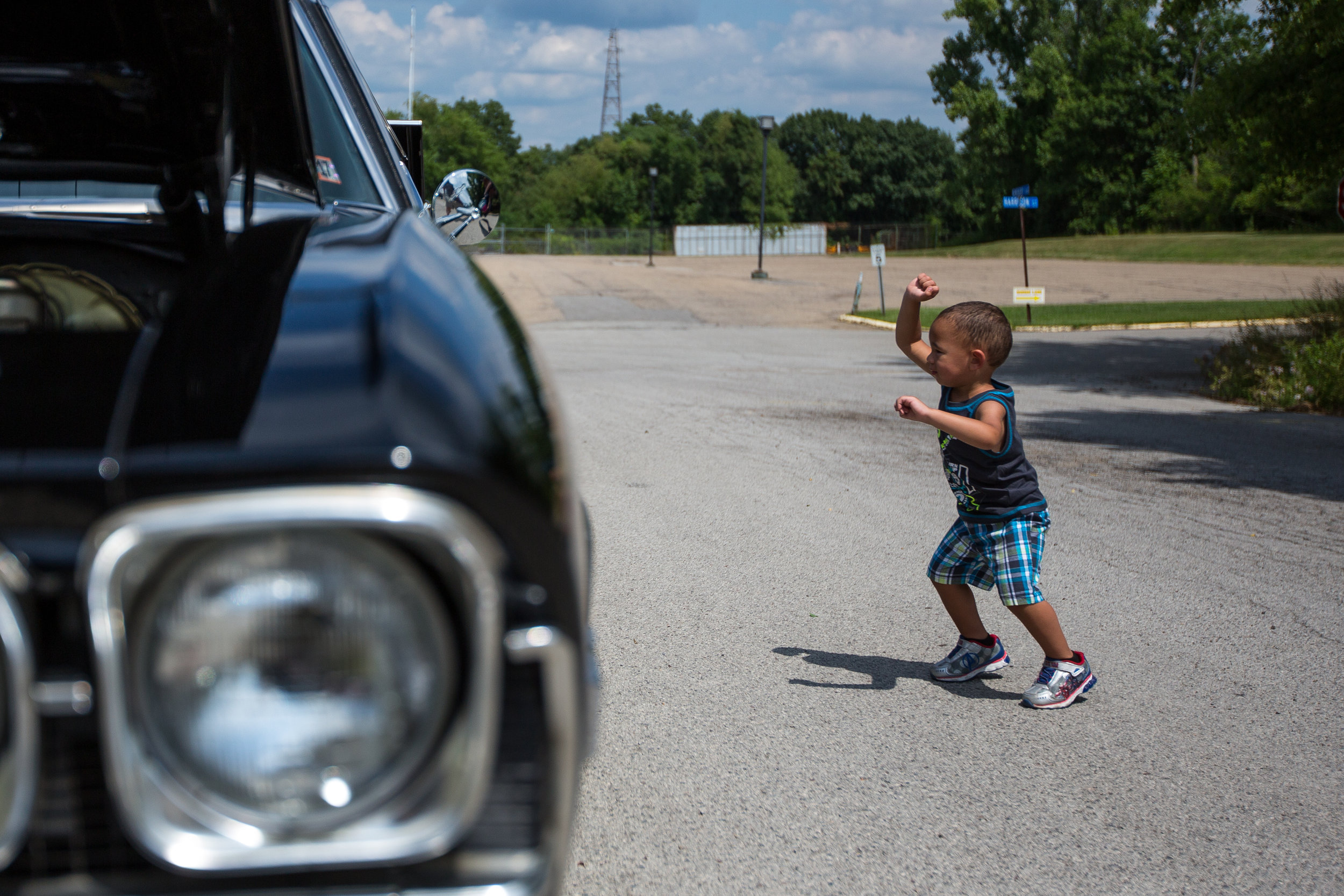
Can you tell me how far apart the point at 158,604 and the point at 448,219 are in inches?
91.9

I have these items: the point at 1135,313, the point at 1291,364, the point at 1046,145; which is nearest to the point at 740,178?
the point at 1046,145

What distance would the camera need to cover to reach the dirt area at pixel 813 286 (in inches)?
1181

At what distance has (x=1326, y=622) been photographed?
433 cm

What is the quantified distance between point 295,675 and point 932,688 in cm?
294

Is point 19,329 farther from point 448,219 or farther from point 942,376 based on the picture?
point 942,376

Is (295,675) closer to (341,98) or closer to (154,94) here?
(154,94)

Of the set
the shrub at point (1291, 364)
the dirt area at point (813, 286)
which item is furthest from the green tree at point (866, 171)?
the shrub at point (1291, 364)

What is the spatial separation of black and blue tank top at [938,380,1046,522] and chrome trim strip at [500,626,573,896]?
2556 mm

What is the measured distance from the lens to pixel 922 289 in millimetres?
3656

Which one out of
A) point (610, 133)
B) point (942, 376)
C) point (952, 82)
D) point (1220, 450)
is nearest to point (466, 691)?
point (942, 376)

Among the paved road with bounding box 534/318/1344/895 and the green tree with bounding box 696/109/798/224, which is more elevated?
the green tree with bounding box 696/109/798/224

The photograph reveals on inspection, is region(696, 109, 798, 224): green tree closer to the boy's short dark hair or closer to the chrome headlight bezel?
the boy's short dark hair

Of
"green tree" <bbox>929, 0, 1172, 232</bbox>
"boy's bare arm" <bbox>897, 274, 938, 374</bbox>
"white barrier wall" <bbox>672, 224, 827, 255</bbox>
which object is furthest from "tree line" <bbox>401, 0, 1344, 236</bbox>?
"boy's bare arm" <bbox>897, 274, 938, 374</bbox>

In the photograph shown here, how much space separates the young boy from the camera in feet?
11.3
